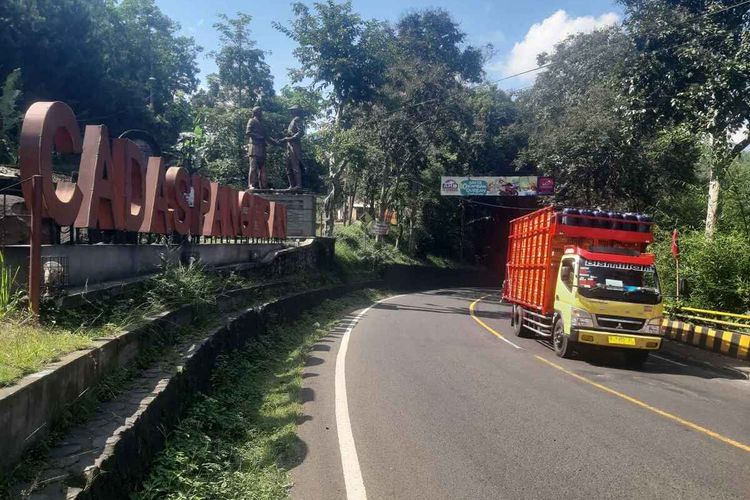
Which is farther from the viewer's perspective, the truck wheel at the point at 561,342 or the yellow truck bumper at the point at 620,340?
the truck wheel at the point at 561,342

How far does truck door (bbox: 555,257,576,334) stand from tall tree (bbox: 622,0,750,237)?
18.8 feet

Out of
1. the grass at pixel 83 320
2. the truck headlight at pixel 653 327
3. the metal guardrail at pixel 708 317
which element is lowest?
the metal guardrail at pixel 708 317

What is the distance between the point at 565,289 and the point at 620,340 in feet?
5.15

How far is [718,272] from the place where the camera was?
16.2 m

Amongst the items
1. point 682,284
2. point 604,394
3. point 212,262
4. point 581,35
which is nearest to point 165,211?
point 212,262

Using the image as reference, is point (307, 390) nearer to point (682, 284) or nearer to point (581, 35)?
point (682, 284)

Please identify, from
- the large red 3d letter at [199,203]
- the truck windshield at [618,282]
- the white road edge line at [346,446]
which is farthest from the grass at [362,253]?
the white road edge line at [346,446]

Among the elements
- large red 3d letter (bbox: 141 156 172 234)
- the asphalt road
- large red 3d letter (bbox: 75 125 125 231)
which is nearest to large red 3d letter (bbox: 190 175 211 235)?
large red 3d letter (bbox: 141 156 172 234)

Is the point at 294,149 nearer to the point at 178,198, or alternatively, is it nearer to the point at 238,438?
the point at 178,198

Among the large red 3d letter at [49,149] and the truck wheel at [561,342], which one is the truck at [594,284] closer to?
the truck wheel at [561,342]

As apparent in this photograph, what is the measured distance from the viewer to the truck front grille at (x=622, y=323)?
11.6m

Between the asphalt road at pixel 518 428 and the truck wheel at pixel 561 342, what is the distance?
289 millimetres

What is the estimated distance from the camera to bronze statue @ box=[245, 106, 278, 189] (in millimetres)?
22203

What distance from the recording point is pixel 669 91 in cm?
1639
